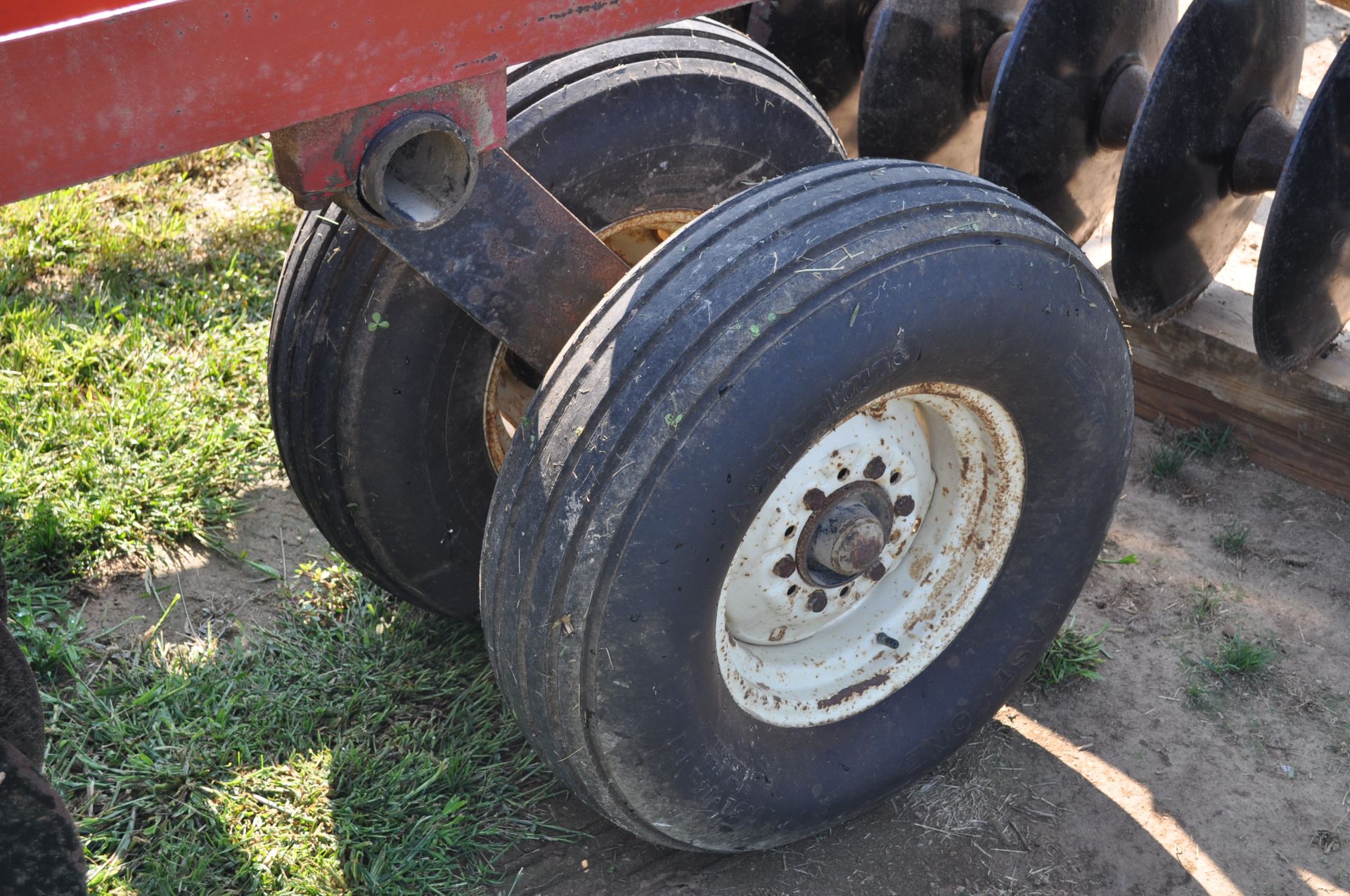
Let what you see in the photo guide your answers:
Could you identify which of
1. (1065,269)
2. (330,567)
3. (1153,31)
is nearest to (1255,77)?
(1153,31)

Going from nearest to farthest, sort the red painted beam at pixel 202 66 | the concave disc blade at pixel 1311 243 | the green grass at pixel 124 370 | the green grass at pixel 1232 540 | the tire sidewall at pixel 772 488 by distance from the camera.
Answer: the red painted beam at pixel 202 66, the tire sidewall at pixel 772 488, the concave disc blade at pixel 1311 243, the green grass at pixel 124 370, the green grass at pixel 1232 540

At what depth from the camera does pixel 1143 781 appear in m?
2.47

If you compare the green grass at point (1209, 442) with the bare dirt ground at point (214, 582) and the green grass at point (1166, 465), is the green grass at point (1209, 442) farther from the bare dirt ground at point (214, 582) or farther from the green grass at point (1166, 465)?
the bare dirt ground at point (214, 582)

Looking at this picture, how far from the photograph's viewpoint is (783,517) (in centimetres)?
211

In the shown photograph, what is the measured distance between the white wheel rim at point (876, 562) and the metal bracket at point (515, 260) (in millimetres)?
455

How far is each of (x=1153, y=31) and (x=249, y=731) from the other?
268 centimetres

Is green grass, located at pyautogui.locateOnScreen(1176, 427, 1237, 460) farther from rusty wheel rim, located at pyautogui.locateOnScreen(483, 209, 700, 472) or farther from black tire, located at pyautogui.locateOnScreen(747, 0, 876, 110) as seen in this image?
rusty wheel rim, located at pyautogui.locateOnScreen(483, 209, 700, 472)

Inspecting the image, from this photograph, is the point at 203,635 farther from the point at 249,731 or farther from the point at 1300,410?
the point at 1300,410

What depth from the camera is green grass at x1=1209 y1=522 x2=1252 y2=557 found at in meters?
3.03

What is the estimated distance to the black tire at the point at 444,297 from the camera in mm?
2240

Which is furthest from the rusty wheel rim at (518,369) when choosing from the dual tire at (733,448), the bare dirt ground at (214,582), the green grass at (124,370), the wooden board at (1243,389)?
the wooden board at (1243,389)

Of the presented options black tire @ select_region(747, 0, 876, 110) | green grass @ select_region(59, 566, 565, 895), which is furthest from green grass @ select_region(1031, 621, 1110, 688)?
black tire @ select_region(747, 0, 876, 110)

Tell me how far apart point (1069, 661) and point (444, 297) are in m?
1.54

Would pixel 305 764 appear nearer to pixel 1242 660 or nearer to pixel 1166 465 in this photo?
pixel 1242 660
